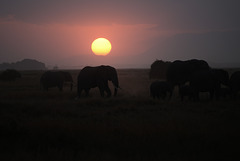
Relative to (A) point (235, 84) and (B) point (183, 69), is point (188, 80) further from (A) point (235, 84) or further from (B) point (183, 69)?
(A) point (235, 84)

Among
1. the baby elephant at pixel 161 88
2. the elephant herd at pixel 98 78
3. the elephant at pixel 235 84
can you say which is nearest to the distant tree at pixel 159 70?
the elephant herd at pixel 98 78

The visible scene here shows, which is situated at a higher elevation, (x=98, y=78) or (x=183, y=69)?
(x=183, y=69)

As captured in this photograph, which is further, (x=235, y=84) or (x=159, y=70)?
(x=159, y=70)

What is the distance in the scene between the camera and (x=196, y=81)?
14117 mm

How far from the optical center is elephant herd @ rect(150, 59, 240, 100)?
14070 mm

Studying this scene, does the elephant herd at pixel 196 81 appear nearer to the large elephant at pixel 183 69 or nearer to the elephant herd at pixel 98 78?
the large elephant at pixel 183 69

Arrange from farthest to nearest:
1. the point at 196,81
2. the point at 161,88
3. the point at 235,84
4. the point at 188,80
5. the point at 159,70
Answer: the point at 159,70 < the point at 188,80 < the point at 161,88 < the point at 235,84 < the point at 196,81

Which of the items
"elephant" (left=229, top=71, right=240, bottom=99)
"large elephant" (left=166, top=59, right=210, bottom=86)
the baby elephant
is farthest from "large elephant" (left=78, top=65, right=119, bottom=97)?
"elephant" (left=229, top=71, right=240, bottom=99)

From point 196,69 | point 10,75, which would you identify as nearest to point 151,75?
point 10,75

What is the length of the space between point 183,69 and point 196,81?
2286 millimetres

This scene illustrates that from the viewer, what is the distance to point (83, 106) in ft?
42.1

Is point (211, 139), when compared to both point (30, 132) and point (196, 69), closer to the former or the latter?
point (30, 132)

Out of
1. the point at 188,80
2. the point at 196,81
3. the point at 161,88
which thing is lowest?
the point at 161,88

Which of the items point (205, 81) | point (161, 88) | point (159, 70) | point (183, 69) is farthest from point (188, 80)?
point (159, 70)
